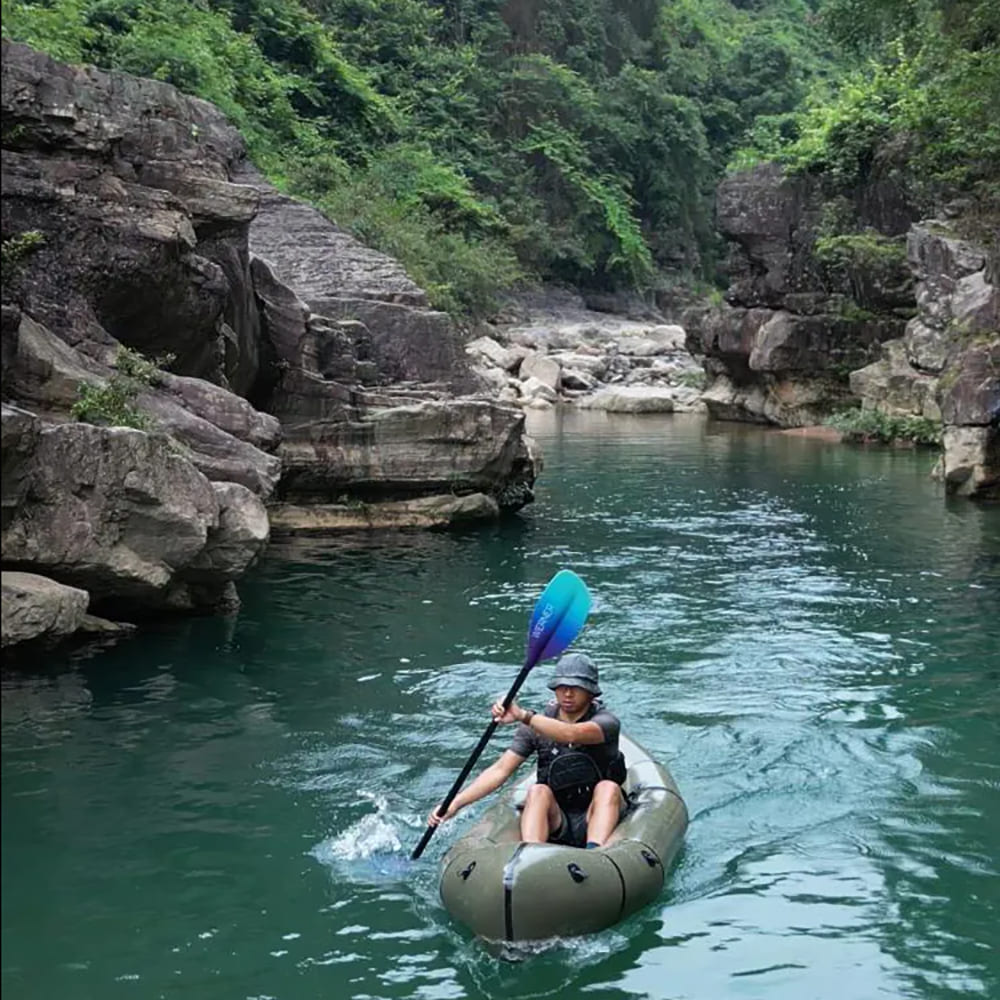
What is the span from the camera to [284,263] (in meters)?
19.4

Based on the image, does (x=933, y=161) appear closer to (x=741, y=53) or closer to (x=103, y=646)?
(x=103, y=646)

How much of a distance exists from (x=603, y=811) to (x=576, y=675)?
2.38ft

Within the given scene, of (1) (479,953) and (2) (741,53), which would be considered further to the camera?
(2) (741,53)

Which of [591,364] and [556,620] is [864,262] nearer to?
[591,364]

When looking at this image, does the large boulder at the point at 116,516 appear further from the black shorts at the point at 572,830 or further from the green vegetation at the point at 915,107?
the green vegetation at the point at 915,107

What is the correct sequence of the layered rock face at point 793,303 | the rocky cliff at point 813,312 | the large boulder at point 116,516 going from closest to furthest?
the large boulder at point 116,516 < the rocky cliff at point 813,312 < the layered rock face at point 793,303

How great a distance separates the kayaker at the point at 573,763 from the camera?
664 cm

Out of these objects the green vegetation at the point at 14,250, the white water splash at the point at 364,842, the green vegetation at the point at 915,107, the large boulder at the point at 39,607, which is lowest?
the white water splash at the point at 364,842

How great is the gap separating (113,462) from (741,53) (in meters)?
52.7

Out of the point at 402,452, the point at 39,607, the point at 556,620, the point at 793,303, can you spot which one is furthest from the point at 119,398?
the point at 793,303

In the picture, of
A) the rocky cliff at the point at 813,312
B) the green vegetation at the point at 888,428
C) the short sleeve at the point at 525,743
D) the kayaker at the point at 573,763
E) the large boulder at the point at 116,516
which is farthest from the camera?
the rocky cliff at the point at 813,312

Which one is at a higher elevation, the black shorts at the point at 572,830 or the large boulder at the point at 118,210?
the large boulder at the point at 118,210

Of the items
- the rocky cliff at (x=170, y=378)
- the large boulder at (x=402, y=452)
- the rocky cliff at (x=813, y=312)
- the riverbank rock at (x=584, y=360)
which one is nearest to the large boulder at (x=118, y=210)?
the rocky cliff at (x=170, y=378)

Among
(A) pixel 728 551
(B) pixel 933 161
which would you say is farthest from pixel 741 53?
(A) pixel 728 551
